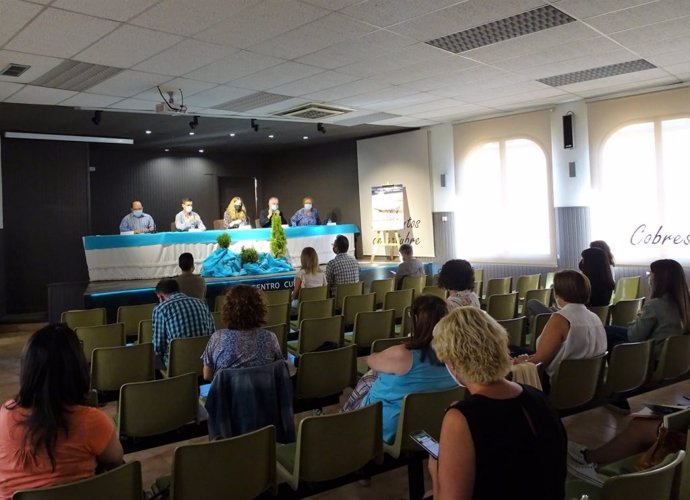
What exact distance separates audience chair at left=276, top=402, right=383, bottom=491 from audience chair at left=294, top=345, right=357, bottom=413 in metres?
0.90

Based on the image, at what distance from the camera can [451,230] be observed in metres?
11.5

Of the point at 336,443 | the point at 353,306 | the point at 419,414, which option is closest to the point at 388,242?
the point at 353,306

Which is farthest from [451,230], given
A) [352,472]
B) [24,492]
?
[24,492]

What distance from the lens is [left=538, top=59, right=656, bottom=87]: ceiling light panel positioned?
705 centimetres

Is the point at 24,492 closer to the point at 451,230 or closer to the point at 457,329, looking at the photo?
the point at 457,329

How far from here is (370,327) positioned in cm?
482

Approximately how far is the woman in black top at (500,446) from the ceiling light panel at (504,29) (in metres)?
4.34

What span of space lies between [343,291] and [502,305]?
1.92m

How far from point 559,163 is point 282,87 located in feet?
17.1

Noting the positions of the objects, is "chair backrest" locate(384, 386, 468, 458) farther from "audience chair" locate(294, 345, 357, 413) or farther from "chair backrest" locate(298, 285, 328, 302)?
"chair backrest" locate(298, 285, 328, 302)

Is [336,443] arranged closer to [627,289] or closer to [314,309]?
[314,309]

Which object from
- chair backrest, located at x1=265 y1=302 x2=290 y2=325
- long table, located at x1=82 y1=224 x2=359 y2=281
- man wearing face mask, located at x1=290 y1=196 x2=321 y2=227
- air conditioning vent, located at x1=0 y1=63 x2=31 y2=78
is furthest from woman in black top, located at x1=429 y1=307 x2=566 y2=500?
man wearing face mask, located at x1=290 y1=196 x2=321 y2=227

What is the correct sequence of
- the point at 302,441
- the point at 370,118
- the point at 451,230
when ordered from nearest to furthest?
the point at 302,441
the point at 370,118
the point at 451,230

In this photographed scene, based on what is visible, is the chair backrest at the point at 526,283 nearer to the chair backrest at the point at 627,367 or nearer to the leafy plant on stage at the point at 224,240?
the chair backrest at the point at 627,367
